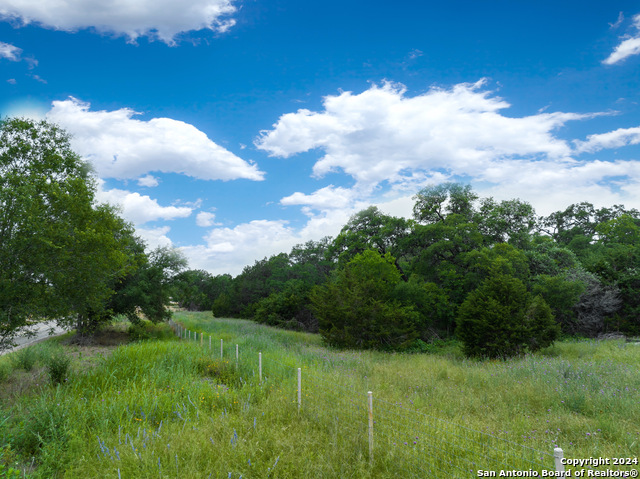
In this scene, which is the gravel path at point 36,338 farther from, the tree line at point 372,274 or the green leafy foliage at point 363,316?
the green leafy foliage at point 363,316

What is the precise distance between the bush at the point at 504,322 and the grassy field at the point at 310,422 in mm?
6265

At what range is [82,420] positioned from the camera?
6.64 metres

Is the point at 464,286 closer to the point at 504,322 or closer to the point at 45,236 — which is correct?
the point at 504,322

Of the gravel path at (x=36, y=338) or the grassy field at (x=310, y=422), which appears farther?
Result: the gravel path at (x=36, y=338)

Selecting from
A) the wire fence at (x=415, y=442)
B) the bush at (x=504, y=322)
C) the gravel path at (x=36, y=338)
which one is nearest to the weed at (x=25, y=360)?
the gravel path at (x=36, y=338)

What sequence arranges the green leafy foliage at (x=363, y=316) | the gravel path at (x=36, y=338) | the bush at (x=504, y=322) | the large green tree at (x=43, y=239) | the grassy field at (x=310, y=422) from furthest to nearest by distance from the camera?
the green leafy foliage at (x=363, y=316) → the bush at (x=504, y=322) → the gravel path at (x=36, y=338) → the large green tree at (x=43, y=239) → the grassy field at (x=310, y=422)

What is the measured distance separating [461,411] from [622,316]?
25.6 m

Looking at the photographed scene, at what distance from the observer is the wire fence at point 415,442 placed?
447cm

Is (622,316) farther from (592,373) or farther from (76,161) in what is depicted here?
(76,161)

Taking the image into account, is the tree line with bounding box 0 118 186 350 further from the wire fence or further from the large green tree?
the wire fence

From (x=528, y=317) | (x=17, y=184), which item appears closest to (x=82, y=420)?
(x=17, y=184)

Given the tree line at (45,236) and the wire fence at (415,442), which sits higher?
the tree line at (45,236)

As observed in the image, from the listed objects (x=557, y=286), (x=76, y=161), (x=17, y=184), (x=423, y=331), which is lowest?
(x=423, y=331)

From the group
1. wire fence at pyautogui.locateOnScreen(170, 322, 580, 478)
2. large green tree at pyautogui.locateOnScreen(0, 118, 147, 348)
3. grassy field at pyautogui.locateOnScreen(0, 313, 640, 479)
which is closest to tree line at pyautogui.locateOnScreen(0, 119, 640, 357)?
large green tree at pyautogui.locateOnScreen(0, 118, 147, 348)
